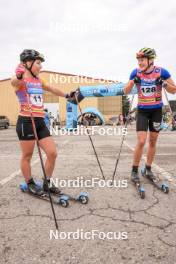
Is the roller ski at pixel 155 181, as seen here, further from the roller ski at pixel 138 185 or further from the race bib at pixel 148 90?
the race bib at pixel 148 90

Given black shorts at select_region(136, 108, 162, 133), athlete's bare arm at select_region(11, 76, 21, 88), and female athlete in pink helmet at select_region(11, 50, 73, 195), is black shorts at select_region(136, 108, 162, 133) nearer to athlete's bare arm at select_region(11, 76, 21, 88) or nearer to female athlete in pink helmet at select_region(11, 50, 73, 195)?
female athlete in pink helmet at select_region(11, 50, 73, 195)

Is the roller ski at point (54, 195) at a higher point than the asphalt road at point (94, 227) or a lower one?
higher

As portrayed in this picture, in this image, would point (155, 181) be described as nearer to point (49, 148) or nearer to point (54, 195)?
point (54, 195)

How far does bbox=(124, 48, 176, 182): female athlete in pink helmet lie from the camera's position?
17.1ft

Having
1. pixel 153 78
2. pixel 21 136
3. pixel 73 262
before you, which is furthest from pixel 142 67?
pixel 73 262

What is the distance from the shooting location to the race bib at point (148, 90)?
5328 millimetres

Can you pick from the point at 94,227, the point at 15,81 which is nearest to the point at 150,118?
the point at 15,81

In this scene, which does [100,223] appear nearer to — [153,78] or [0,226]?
[0,226]

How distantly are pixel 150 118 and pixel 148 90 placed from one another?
20.7 inches

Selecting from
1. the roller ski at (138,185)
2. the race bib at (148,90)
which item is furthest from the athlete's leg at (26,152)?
the race bib at (148,90)

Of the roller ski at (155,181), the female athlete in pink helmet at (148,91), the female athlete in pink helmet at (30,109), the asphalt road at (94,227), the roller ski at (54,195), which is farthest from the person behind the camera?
the female athlete in pink helmet at (148,91)

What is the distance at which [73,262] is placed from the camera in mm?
2635

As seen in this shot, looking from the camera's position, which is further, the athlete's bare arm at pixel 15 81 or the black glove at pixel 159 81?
the black glove at pixel 159 81

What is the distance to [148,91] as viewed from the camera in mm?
5352
